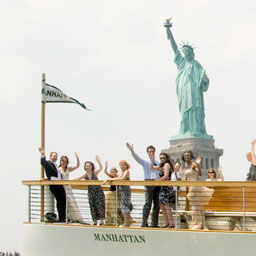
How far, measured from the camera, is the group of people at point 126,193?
12859 mm

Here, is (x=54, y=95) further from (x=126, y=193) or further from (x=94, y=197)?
(x=126, y=193)

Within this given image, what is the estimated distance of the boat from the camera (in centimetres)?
1220

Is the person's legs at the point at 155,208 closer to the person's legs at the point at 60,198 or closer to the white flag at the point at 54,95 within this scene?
the person's legs at the point at 60,198

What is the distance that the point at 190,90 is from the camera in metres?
85.7

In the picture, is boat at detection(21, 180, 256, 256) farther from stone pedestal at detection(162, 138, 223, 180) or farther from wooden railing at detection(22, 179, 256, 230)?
stone pedestal at detection(162, 138, 223, 180)

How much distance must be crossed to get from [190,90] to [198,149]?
6488 millimetres

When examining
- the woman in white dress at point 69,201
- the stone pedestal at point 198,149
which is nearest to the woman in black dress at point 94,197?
the woman in white dress at point 69,201

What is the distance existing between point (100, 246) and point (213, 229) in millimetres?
1738

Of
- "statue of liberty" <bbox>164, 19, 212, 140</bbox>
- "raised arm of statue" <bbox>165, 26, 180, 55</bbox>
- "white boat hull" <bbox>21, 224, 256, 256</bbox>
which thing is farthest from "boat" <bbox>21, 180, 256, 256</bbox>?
"raised arm of statue" <bbox>165, 26, 180, 55</bbox>

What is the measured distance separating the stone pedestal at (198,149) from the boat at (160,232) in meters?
72.9

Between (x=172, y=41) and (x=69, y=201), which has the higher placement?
(x=172, y=41)

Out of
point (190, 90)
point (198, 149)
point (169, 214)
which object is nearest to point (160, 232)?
point (169, 214)

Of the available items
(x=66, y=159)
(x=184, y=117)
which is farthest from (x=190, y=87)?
(x=66, y=159)

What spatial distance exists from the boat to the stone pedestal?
72.9 meters
